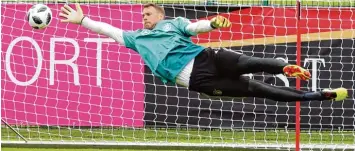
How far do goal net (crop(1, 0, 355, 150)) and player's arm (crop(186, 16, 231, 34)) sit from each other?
159 inches

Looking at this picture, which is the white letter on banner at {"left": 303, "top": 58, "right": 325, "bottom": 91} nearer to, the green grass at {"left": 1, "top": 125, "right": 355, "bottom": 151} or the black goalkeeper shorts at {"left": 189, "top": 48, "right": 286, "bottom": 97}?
the green grass at {"left": 1, "top": 125, "right": 355, "bottom": 151}

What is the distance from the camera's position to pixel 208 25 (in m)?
8.77

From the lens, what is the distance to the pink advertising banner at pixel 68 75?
44.0 ft

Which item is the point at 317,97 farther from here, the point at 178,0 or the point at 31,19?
the point at 178,0

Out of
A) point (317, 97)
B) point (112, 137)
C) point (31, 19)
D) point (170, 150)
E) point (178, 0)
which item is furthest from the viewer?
point (178, 0)

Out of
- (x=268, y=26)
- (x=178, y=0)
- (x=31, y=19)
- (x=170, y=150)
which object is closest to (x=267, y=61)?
(x=31, y=19)

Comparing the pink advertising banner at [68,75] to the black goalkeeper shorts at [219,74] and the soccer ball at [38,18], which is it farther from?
the black goalkeeper shorts at [219,74]

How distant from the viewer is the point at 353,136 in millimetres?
13414

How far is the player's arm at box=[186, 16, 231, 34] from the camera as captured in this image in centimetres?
838

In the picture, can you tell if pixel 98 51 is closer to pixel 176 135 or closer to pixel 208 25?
pixel 176 135

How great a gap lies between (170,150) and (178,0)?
4.06 m

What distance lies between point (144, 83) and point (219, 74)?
14.5 feet

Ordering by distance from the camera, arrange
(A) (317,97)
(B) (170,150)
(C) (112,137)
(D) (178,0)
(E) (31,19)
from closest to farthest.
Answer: (A) (317,97)
(E) (31,19)
(B) (170,150)
(C) (112,137)
(D) (178,0)

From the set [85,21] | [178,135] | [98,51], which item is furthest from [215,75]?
[98,51]
